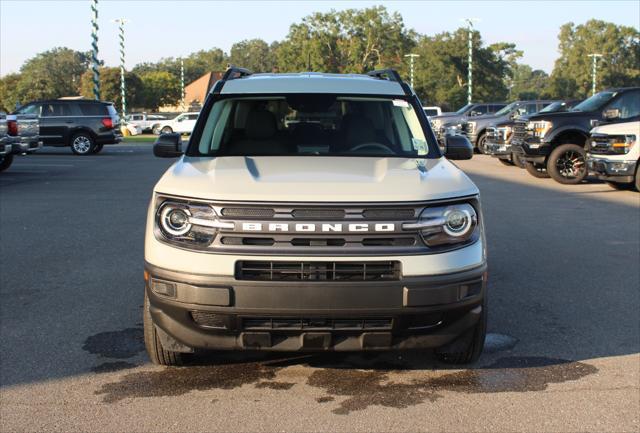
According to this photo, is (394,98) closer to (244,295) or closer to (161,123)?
(244,295)

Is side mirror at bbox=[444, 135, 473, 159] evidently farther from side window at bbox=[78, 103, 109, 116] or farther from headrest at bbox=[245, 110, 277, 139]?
side window at bbox=[78, 103, 109, 116]

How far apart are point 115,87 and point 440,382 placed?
9302 centimetres

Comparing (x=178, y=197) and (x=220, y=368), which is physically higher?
(x=178, y=197)

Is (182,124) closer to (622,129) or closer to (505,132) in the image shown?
(505,132)

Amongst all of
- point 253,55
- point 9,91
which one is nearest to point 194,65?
point 253,55

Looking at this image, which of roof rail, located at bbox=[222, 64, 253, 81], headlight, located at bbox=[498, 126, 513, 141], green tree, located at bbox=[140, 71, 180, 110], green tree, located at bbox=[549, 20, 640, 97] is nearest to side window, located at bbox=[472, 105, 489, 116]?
headlight, located at bbox=[498, 126, 513, 141]

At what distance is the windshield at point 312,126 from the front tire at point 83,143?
72.3 feet

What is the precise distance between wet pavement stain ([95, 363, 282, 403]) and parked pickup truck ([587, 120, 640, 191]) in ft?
36.0

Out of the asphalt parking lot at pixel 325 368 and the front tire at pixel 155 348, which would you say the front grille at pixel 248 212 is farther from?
the asphalt parking lot at pixel 325 368

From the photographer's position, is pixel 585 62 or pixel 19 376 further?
pixel 585 62

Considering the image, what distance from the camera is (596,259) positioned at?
8.10 m

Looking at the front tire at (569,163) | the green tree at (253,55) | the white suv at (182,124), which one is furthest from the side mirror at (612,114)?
the green tree at (253,55)

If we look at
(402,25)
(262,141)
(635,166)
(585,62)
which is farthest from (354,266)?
(585,62)

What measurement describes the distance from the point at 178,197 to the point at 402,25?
102 m
